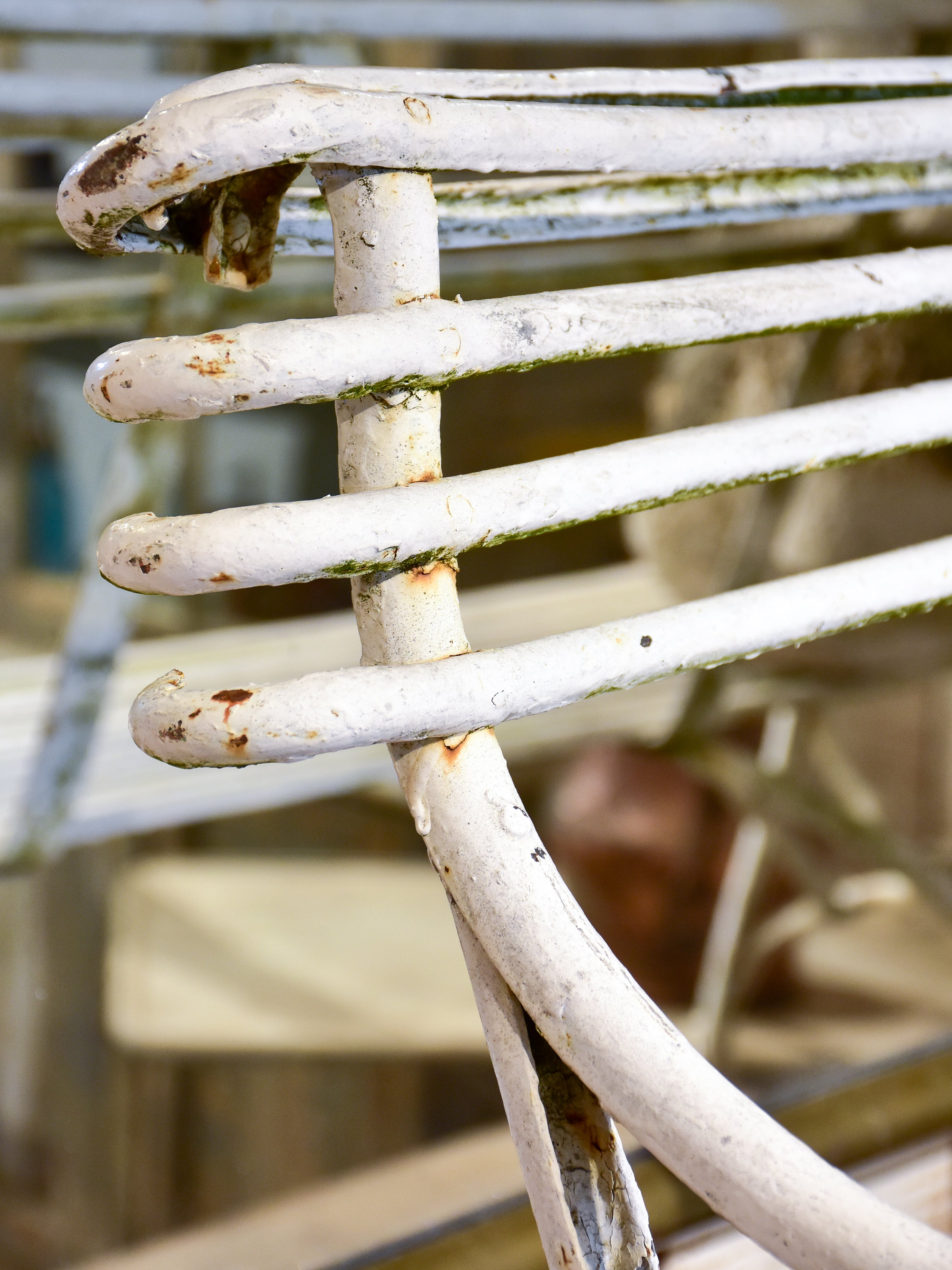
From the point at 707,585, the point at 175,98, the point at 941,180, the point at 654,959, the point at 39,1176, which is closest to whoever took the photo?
the point at 175,98

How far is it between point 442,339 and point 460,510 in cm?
3

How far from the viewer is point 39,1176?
5.04ft

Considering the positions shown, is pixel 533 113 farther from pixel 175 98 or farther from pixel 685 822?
pixel 685 822

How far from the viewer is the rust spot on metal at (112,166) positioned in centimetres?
21

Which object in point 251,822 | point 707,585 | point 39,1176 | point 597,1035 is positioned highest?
point 251,822

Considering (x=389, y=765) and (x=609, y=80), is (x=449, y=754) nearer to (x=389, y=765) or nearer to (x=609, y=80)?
(x=609, y=80)

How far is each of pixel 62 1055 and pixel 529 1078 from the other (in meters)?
1.63

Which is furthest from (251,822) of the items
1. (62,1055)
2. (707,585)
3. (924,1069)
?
(924,1069)

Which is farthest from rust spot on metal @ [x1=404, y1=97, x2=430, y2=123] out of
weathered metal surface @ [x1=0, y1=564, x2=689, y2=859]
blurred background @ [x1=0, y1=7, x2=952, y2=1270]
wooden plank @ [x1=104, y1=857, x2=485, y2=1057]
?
wooden plank @ [x1=104, y1=857, x2=485, y2=1057]

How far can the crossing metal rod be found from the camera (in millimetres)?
229

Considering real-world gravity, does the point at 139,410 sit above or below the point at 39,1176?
below

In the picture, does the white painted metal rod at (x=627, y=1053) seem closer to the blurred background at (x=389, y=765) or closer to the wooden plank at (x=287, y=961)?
the blurred background at (x=389, y=765)

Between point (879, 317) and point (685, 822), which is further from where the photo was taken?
point (685, 822)

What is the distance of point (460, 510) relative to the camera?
0.23 m
